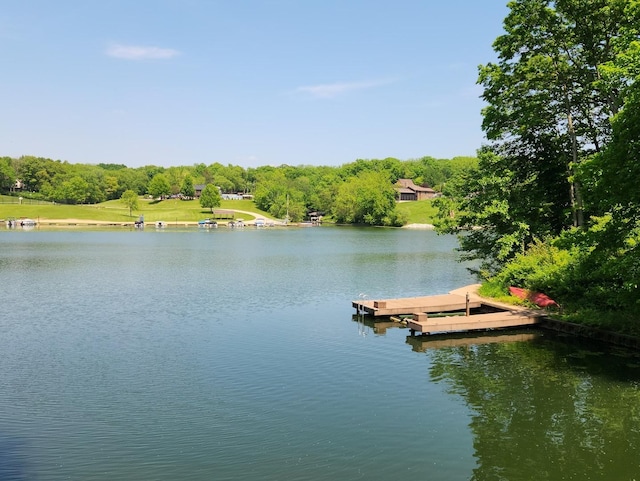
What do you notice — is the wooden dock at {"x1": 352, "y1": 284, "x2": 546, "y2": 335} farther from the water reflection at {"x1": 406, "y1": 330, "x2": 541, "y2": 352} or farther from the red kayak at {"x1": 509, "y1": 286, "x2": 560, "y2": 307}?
the red kayak at {"x1": 509, "y1": 286, "x2": 560, "y2": 307}

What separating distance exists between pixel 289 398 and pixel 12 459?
8.56 meters

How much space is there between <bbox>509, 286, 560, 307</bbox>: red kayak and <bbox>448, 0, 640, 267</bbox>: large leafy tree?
379 centimetres

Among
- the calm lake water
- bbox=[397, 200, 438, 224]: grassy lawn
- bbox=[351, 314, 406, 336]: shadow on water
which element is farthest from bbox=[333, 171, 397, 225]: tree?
bbox=[351, 314, 406, 336]: shadow on water

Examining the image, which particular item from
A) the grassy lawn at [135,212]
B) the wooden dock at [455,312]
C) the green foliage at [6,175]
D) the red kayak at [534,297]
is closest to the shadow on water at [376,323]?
the wooden dock at [455,312]

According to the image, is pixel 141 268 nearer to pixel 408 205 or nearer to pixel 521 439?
pixel 521 439

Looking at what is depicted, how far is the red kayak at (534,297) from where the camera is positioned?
32281mm

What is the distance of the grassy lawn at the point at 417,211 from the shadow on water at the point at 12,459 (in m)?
148

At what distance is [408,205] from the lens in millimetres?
181375

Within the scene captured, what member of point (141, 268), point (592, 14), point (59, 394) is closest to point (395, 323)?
point (59, 394)

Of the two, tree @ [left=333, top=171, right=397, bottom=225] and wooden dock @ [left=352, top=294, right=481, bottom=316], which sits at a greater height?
tree @ [left=333, top=171, right=397, bottom=225]

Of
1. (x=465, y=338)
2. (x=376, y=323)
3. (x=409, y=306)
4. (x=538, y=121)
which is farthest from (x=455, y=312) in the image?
(x=538, y=121)

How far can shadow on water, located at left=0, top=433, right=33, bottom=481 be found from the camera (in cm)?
1349

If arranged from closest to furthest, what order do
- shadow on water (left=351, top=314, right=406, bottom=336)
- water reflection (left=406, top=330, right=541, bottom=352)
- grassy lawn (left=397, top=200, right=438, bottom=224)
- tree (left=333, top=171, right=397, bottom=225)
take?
water reflection (left=406, top=330, right=541, bottom=352) → shadow on water (left=351, top=314, right=406, bottom=336) → tree (left=333, top=171, right=397, bottom=225) → grassy lawn (left=397, top=200, right=438, bottom=224)

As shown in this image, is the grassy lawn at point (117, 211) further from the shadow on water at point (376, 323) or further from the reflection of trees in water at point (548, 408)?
the reflection of trees in water at point (548, 408)
